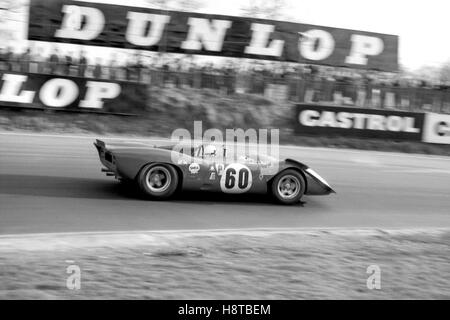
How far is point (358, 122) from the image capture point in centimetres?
1984

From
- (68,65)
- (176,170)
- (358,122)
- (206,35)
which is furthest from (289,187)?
(206,35)

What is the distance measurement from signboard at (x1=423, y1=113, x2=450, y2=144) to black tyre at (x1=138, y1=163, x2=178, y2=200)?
14114 millimetres

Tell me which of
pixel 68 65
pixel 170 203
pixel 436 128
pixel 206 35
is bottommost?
pixel 170 203

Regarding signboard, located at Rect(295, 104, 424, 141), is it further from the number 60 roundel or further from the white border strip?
the white border strip

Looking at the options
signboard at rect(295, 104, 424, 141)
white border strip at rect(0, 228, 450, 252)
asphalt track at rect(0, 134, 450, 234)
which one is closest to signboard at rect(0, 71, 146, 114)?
asphalt track at rect(0, 134, 450, 234)

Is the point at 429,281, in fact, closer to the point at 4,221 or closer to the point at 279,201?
the point at 279,201

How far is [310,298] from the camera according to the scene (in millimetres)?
4555

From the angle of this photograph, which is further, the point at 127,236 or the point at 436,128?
the point at 436,128

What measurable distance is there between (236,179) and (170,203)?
994 mm

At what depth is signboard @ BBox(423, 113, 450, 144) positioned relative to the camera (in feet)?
66.2

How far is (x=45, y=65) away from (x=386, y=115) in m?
11.2

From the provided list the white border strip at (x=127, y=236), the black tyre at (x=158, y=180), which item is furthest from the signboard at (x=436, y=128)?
the black tyre at (x=158, y=180)

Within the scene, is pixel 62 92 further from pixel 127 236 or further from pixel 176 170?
pixel 127 236
